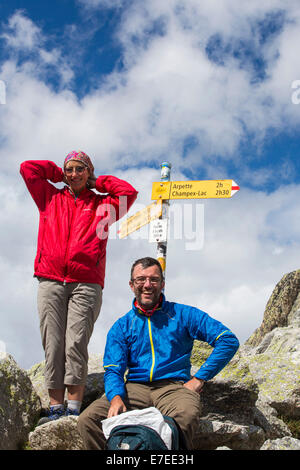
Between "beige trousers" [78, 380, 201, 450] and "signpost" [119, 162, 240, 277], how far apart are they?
3.74 meters

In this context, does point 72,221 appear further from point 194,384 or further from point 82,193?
point 194,384

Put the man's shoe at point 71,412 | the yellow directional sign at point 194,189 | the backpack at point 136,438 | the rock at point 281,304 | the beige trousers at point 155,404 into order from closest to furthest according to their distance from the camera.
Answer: the backpack at point 136,438, the beige trousers at point 155,404, the man's shoe at point 71,412, the yellow directional sign at point 194,189, the rock at point 281,304

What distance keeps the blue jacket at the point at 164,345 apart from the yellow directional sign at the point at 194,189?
3.51 meters

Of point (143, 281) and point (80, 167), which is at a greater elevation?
point (80, 167)

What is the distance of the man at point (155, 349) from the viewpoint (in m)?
4.54

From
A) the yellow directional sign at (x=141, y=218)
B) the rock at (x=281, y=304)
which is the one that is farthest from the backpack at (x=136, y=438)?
the rock at (x=281, y=304)

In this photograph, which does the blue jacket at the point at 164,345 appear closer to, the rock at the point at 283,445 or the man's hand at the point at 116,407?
the man's hand at the point at 116,407

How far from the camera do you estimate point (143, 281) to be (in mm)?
5016

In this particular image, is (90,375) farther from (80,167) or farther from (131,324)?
(80,167)

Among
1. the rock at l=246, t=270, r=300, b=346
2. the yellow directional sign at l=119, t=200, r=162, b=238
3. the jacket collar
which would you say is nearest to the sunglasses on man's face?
the jacket collar

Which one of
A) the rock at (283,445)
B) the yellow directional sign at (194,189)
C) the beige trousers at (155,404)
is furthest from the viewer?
the yellow directional sign at (194,189)
